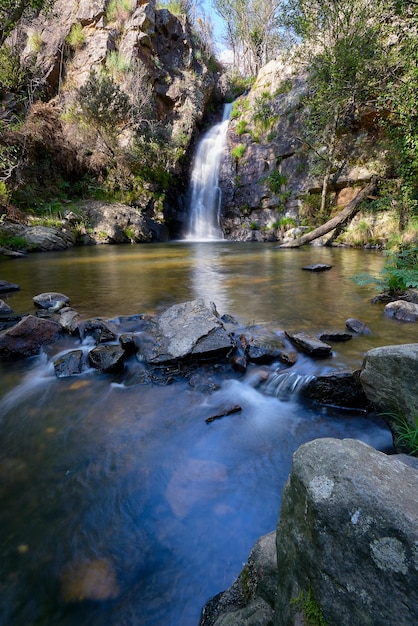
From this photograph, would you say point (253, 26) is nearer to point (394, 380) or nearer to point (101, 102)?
point (101, 102)

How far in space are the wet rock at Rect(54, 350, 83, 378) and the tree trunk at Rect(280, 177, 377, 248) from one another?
11690mm

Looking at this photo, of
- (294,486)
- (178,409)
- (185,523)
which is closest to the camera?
(294,486)

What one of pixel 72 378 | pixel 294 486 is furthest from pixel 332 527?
pixel 72 378

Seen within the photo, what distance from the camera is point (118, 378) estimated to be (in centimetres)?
347

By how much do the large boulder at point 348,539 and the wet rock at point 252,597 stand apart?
157 mm

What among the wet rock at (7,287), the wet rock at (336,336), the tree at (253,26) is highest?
the tree at (253,26)

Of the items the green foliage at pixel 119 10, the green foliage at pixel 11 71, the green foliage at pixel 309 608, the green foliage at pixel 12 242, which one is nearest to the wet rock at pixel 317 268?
the green foliage at pixel 309 608

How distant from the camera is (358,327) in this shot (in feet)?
14.1

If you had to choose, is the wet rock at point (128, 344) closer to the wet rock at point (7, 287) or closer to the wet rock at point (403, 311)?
the wet rock at point (403, 311)

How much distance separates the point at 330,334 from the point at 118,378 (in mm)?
2614

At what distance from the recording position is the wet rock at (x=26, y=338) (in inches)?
154

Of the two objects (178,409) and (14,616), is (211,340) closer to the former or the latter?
(178,409)

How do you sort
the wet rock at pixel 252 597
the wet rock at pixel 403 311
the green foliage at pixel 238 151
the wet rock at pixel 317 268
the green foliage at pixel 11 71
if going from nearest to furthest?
the wet rock at pixel 252 597, the wet rock at pixel 403 311, the wet rock at pixel 317 268, the green foliage at pixel 11 71, the green foliage at pixel 238 151

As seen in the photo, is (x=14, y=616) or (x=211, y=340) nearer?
(x=14, y=616)
